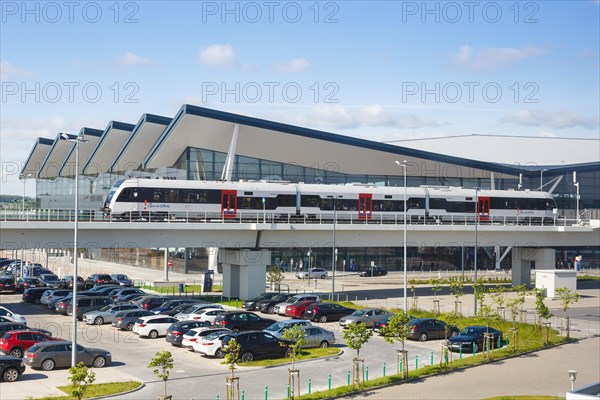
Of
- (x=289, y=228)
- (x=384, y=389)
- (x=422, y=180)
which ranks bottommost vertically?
(x=384, y=389)

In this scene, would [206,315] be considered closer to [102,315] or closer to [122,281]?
[102,315]

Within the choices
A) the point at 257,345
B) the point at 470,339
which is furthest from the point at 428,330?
the point at 257,345

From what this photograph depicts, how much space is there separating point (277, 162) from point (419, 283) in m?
19.3

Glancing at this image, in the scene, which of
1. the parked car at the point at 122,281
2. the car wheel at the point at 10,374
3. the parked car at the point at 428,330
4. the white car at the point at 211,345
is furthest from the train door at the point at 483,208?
the car wheel at the point at 10,374

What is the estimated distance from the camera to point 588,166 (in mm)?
91250

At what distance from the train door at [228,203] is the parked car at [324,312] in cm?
1176

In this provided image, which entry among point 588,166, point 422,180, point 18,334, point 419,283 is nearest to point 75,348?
point 18,334

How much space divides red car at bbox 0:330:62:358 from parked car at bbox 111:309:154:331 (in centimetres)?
782

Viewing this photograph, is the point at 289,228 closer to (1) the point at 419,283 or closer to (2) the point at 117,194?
(2) the point at 117,194

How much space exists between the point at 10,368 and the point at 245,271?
26.2 m

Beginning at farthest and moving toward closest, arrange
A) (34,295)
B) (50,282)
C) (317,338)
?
(50,282) → (34,295) → (317,338)

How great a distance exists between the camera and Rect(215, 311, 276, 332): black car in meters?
36.3

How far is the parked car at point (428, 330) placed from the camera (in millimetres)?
36250

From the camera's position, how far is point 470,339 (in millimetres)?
33531
